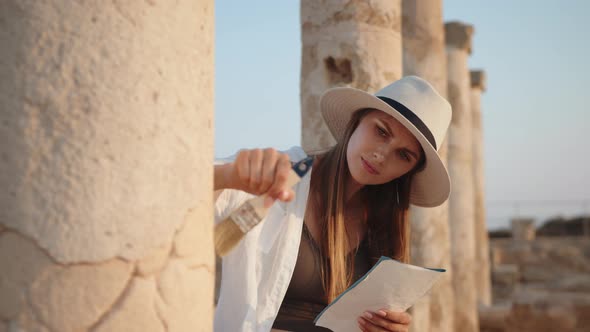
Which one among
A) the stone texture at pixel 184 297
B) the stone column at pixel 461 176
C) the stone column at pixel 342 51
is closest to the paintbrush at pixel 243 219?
the stone texture at pixel 184 297

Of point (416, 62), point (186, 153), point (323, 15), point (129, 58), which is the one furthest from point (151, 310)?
point (416, 62)

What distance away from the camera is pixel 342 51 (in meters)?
4.64

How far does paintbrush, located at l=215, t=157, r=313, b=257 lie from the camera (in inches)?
53.1

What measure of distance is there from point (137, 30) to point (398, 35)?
13.7 feet

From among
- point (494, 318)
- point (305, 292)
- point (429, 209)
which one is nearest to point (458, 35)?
point (494, 318)

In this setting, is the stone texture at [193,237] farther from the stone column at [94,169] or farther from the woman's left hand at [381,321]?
the woman's left hand at [381,321]

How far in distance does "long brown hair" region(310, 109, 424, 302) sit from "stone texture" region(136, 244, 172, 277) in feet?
4.61

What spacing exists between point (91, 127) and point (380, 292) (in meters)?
1.36

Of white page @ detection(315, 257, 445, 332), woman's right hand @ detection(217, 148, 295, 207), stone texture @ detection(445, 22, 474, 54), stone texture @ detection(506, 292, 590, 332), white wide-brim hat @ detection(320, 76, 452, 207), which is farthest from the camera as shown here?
stone texture @ detection(445, 22, 474, 54)

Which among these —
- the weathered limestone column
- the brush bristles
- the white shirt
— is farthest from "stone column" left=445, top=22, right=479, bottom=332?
the brush bristles

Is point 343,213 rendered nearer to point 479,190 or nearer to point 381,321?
point 381,321

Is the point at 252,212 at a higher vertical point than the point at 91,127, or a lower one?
lower

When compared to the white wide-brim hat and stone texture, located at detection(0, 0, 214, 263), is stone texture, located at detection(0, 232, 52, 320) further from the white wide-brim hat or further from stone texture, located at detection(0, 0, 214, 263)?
the white wide-brim hat

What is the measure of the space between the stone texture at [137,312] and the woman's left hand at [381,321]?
125 centimetres
